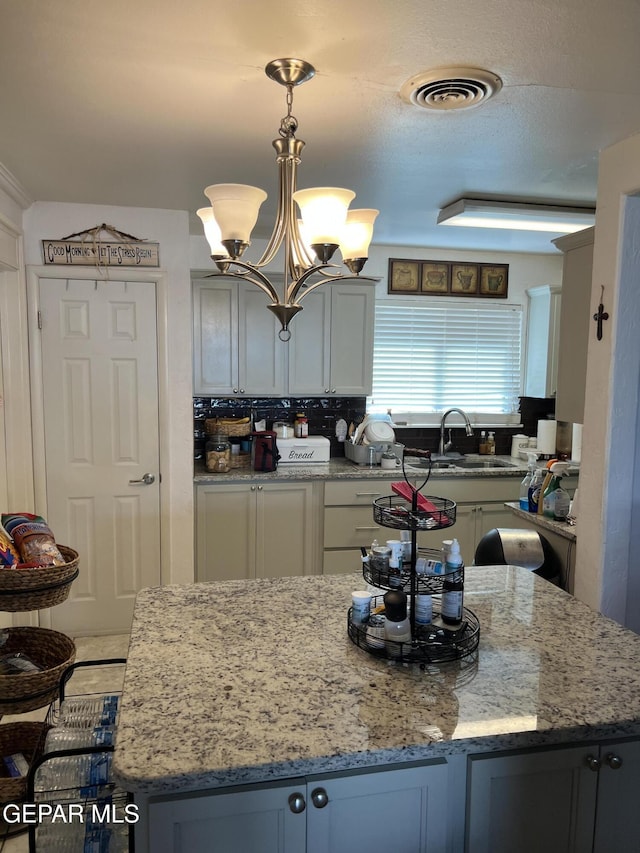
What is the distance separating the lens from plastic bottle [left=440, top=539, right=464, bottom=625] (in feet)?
5.31

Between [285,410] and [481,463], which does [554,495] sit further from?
[285,410]

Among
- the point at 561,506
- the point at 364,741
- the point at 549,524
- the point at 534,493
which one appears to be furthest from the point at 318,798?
the point at 534,493

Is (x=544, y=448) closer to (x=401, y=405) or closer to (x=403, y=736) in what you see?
(x=401, y=405)

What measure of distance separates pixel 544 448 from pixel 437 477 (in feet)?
3.59

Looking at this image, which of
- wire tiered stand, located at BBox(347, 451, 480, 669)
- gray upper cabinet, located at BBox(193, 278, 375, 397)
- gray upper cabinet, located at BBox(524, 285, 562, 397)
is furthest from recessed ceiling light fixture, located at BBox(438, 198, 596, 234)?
wire tiered stand, located at BBox(347, 451, 480, 669)

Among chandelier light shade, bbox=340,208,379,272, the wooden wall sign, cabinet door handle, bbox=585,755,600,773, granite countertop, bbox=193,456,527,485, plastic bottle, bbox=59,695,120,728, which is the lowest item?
plastic bottle, bbox=59,695,120,728

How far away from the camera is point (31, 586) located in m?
2.12

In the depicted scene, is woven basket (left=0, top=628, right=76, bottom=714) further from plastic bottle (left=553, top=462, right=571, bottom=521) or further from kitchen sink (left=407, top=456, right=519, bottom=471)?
kitchen sink (left=407, top=456, right=519, bottom=471)

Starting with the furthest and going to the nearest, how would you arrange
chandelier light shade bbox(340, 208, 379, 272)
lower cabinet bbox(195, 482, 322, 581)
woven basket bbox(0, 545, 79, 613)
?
1. lower cabinet bbox(195, 482, 322, 581)
2. woven basket bbox(0, 545, 79, 613)
3. chandelier light shade bbox(340, 208, 379, 272)

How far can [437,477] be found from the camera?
4.09 m

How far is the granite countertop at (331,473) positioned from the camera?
384cm

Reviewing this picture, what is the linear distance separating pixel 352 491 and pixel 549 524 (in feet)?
4.76

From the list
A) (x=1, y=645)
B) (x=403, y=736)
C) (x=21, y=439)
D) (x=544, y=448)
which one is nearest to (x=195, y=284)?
(x=21, y=439)

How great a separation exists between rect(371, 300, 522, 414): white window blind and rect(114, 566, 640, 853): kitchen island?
325 cm
